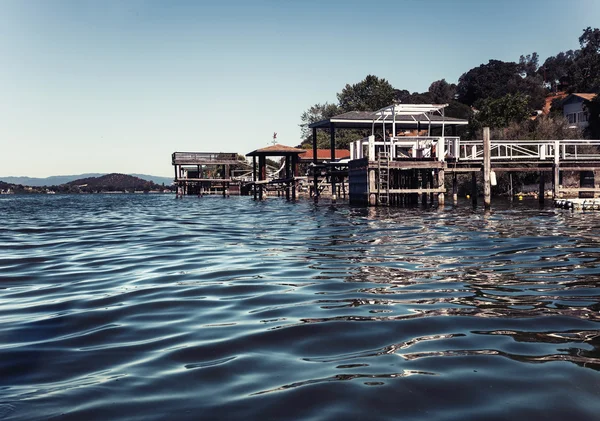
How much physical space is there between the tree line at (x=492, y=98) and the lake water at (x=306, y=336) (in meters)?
46.3

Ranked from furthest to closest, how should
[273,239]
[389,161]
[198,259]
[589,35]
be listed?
1. [589,35]
2. [389,161]
3. [273,239]
4. [198,259]

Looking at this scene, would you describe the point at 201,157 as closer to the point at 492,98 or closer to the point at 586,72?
the point at 492,98

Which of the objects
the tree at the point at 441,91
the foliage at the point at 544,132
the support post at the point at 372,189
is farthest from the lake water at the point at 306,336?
the tree at the point at 441,91

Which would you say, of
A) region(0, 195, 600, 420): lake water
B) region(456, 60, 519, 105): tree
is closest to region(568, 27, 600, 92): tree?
region(456, 60, 519, 105): tree

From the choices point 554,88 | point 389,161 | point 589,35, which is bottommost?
point 389,161

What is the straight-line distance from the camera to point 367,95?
294ft

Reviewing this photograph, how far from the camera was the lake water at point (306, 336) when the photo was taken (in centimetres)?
361

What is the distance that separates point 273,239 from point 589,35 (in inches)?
4632

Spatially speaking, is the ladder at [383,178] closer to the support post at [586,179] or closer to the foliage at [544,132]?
the support post at [586,179]

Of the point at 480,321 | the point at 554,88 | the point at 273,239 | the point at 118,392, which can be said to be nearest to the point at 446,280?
the point at 480,321

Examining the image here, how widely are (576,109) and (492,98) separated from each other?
17.9 metres

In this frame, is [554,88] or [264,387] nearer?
[264,387]

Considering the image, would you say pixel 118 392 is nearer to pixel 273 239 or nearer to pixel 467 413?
pixel 467 413

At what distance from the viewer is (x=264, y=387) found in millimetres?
3867
